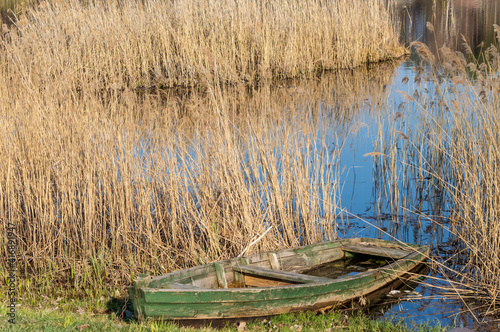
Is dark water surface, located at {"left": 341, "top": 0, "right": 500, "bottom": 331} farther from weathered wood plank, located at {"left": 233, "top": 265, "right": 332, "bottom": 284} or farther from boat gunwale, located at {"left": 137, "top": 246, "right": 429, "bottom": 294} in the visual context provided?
weathered wood plank, located at {"left": 233, "top": 265, "right": 332, "bottom": 284}

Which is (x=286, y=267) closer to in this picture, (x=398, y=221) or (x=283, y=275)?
(x=283, y=275)

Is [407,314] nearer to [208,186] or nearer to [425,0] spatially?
[208,186]

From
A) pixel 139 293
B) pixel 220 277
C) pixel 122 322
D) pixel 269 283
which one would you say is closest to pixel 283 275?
pixel 269 283

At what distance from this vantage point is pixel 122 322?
16.6 ft

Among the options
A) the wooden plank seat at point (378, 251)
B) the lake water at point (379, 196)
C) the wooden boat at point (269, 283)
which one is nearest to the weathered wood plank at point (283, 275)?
the wooden boat at point (269, 283)

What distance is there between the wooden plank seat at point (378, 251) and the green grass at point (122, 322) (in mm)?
1000

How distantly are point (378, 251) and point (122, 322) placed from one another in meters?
2.70

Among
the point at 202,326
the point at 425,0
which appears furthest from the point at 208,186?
the point at 425,0

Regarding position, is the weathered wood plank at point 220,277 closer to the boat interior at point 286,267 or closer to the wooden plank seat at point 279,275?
the boat interior at point 286,267

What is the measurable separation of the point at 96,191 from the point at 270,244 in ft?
6.31

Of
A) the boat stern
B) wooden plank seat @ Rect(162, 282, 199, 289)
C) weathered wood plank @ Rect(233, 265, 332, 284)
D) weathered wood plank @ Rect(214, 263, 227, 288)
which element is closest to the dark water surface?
weathered wood plank @ Rect(233, 265, 332, 284)

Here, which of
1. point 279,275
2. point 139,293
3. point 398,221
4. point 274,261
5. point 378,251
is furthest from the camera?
point 398,221

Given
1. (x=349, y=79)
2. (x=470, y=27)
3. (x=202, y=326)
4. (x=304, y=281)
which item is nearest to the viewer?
(x=202, y=326)

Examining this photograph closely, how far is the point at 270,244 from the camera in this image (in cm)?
616
